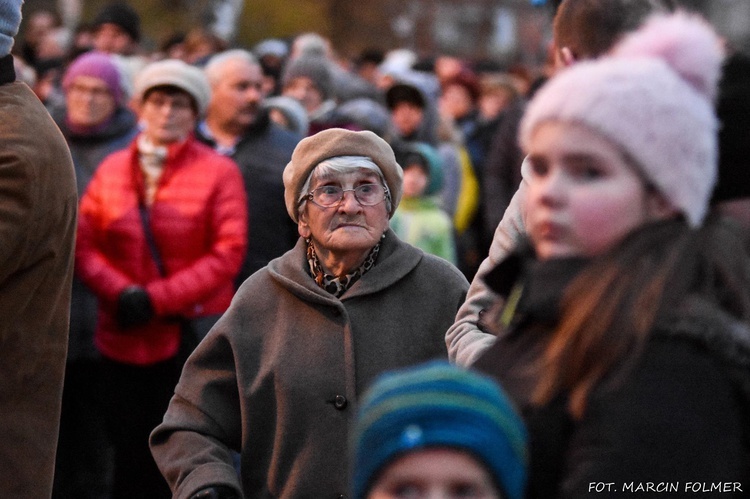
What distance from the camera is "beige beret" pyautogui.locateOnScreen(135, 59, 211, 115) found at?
7.60 m

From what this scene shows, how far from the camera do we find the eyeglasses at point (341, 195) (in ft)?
15.6

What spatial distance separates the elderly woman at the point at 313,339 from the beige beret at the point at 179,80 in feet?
9.42

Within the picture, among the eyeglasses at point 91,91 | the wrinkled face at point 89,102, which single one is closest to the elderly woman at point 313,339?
the wrinkled face at point 89,102

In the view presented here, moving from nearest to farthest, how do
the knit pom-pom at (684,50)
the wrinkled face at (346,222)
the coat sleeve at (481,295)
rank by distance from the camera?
the knit pom-pom at (684,50) → the coat sleeve at (481,295) → the wrinkled face at (346,222)

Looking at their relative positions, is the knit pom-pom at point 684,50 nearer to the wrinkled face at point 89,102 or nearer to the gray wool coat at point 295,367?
the gray wool coat at point 295,367

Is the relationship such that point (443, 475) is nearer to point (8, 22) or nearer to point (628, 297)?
point (628, 297)

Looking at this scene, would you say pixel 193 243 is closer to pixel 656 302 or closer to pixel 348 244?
pixel 348 244

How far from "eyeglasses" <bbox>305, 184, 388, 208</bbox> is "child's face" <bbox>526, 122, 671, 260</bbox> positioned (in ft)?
6.75

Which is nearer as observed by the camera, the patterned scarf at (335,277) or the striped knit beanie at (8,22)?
the striped knit beanie at (8,22)

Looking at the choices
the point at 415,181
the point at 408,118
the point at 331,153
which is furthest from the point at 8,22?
the point at 408,118

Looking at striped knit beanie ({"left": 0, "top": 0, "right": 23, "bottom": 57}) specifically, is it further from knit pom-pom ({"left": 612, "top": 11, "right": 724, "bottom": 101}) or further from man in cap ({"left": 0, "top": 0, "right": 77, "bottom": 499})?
knit pom-pom ({"left": 612, "top": 11, "right": 724, "bottom": 101})

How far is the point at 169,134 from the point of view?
732cm

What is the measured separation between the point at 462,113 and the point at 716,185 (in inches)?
447

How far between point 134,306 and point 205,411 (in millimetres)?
2437
